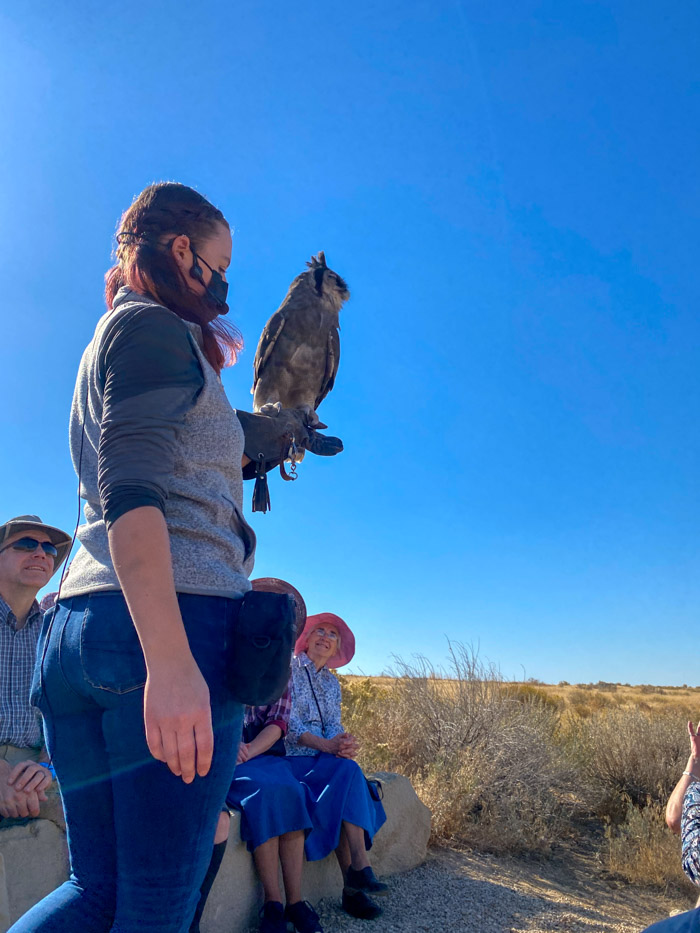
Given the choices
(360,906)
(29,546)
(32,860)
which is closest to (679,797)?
(360,906)

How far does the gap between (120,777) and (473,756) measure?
6196mm

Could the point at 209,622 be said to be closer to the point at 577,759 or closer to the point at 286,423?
the point at 286,423

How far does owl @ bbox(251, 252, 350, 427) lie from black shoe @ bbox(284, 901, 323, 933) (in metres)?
3.75

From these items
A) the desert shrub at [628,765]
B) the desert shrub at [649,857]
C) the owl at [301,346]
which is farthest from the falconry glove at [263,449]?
the desert shrub at [628,765]

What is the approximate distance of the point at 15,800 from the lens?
10.2 feet

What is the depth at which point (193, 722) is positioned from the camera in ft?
3.86

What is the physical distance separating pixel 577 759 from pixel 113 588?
310 inches

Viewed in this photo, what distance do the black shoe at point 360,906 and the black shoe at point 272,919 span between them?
0.55m

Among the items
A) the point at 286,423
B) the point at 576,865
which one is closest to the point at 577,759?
the point at 576,865

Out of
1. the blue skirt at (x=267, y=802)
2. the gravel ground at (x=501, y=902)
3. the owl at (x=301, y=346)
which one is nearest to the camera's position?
the blue skirt at (x=267, y=802)

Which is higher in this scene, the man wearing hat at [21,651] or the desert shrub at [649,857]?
the man wearing hat at [21,651]

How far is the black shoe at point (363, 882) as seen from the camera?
168 inches

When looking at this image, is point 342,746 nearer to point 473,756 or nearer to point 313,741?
point 313,741

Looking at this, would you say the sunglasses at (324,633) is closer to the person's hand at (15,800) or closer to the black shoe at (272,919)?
the black shoe at (272,919)
